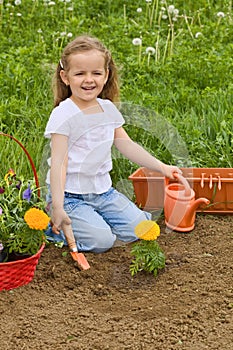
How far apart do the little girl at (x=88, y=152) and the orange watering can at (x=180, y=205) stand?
92 millimetres

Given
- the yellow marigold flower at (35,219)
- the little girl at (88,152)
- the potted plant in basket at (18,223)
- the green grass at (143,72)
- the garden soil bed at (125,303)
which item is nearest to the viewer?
the garden soil bed at (125,303)

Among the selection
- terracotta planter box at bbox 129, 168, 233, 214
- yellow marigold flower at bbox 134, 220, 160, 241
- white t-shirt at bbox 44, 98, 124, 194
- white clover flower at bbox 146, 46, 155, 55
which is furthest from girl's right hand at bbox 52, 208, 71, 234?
white clover flower at bbox 146, 46, 155, 55

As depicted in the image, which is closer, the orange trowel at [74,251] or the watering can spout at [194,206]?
the orange trowel at [74,251]

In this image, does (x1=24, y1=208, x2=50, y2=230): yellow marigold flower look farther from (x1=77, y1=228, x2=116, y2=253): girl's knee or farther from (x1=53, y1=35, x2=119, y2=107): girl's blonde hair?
(x1=53, y1=35, x2=119, y2=107): girl's blonde hair

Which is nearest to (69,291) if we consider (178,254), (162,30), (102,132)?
(178,254)

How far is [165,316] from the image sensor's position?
2.99 metres

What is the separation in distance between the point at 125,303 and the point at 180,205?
0.81 m

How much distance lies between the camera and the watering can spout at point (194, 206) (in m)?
3.73

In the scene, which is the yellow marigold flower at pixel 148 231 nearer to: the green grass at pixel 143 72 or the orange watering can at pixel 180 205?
the orange watering can at pixel 180 205

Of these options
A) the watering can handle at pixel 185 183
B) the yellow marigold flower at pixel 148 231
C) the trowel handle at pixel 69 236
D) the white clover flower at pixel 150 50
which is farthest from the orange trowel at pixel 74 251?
the white clover flower at pixel 150 50

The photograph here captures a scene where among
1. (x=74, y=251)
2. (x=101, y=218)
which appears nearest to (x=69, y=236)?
(x=74, y=251)

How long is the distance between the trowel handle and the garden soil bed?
0.06 m

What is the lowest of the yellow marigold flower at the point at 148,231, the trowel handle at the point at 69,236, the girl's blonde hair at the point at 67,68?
the trowel handle at the point at 69,236

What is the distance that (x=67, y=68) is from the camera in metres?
3.70
